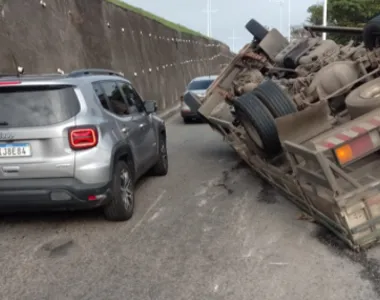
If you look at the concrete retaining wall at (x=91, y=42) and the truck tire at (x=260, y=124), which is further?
the concrete retaining wall at (x=91, y=42)

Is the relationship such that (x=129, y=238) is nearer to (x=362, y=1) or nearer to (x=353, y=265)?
(x=353, y=265)

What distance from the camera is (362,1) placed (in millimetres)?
43469

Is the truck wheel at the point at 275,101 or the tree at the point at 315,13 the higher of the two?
the truck wheel at the point at 275,101

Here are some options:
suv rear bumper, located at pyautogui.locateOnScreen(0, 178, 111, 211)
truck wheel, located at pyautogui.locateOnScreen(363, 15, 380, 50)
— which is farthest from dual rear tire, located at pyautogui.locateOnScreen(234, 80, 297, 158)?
suv rear bumper, located at pyautogui.locateOnScreen(0, 178, 111, 211)

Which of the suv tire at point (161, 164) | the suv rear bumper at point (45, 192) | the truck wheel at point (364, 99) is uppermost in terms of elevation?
the truck wheel at point (364, 99)

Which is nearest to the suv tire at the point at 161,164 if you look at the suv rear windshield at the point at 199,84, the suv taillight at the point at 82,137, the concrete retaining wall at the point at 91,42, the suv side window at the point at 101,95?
the suv side window at the point at 101,95

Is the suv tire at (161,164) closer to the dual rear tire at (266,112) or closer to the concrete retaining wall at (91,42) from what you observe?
the dual rear tire at (266,112)

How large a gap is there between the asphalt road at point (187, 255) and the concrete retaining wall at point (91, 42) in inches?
239

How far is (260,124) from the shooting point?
6.81m

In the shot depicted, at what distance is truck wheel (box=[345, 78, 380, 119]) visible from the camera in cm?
549

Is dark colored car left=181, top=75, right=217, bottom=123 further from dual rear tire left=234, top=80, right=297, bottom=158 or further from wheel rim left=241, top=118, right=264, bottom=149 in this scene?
dual rear tire left=234, top=80, right=297, bottom=158

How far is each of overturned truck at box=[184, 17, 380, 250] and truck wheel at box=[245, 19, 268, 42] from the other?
0.02 metres

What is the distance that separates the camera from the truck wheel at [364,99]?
5492mm

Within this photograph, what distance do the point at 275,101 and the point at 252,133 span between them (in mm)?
574
